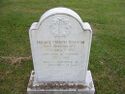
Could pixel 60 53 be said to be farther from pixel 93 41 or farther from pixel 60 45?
pixel 93 41

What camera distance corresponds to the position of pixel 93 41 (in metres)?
8.58

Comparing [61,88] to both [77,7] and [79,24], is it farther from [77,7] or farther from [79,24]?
[77,7]

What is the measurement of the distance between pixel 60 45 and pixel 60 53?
7.1 inches

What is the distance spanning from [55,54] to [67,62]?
29cm

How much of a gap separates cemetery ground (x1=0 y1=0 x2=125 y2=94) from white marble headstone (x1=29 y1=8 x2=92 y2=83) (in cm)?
81

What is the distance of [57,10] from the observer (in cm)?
494

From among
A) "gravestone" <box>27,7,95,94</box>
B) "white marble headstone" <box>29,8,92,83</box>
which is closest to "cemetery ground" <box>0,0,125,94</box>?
"gravestone" <box>27,7,95,94</box>

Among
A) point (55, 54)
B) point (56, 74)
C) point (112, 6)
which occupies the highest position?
point (55, 54)

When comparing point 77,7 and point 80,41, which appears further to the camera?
point 77,7

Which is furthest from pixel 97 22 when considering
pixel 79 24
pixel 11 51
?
pixel 79 24

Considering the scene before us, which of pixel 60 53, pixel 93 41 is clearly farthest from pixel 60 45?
pixel 93 41

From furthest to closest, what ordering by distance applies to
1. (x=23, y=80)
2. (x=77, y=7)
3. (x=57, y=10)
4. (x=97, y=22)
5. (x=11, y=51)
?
(x=77, y=7) < (x=97, y=22) < (x=11, y=51) < (x=23, y=80) < (x=57, y=10)

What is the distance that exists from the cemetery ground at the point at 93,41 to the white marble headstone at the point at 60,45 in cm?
81

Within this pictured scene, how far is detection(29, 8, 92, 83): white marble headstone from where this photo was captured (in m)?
Answer: 4.94
